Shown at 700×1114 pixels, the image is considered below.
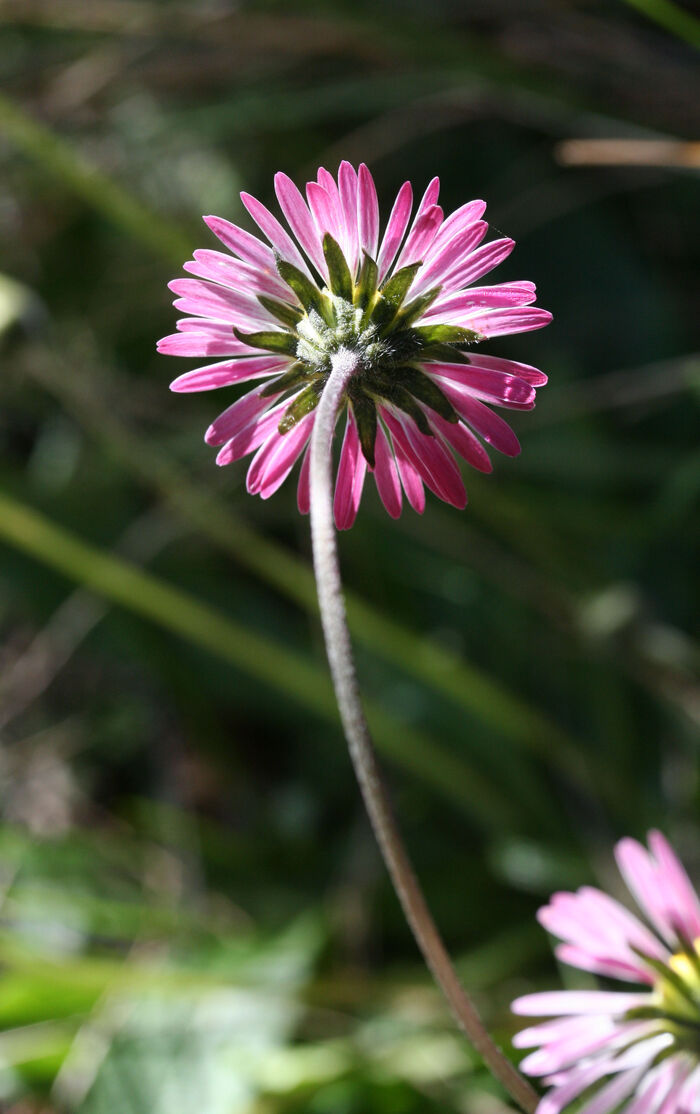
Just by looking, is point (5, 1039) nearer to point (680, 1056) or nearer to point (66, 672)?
point (66, 672)

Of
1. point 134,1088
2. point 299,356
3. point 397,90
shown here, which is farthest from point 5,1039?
point 397,90

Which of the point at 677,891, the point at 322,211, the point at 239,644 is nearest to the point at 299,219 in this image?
the point at 322,211

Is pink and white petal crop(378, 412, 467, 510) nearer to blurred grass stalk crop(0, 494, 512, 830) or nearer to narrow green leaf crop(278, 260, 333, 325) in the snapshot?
narrow green leaf crop(278, 260, 333, 325)

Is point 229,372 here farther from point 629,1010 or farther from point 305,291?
point 629,1010

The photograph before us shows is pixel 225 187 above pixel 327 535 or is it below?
above

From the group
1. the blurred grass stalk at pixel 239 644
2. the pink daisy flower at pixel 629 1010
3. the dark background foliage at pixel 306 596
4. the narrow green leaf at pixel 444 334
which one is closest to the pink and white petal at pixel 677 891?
the pink daisy flower at pixel 629 1010

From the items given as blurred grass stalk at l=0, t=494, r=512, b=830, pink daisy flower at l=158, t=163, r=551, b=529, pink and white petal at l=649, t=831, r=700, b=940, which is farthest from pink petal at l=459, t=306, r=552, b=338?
blurred grass stalk at l=0, t=494, r=512, b=830
